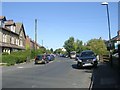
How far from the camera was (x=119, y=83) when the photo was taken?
48.1 ft

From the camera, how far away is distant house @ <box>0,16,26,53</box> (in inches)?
2376

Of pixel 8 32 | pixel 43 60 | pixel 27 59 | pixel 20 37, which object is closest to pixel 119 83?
pixel 43 60

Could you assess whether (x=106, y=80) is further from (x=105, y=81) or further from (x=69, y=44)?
(x=69, y=44)

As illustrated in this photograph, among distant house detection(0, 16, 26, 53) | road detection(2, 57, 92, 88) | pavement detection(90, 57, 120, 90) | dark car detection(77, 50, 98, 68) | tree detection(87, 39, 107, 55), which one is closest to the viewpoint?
pavement detection(90, 57, 120, 90)

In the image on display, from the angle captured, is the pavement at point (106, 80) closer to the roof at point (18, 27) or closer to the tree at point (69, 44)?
the roof at point (18, 27)

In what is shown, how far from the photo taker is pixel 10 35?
219 feet

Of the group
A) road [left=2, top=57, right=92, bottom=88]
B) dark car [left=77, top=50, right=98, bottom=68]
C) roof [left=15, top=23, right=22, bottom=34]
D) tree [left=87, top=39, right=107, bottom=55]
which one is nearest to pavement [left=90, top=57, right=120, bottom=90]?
road [left=2, top=57, right=92, bottom=88]

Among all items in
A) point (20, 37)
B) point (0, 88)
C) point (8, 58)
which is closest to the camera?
point (0, 88)

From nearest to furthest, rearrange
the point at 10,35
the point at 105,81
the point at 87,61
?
1. the point at 105,81
2. the point at 87,61
3. the point at 10,35

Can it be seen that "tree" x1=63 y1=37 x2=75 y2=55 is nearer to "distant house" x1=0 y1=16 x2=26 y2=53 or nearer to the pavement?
"distant house" x1=0 y1=16 x2=26 y2=53

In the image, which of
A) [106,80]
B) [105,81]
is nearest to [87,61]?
[106,80]

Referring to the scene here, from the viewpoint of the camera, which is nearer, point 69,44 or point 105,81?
point 105,81

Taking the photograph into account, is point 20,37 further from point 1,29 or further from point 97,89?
point 97,89

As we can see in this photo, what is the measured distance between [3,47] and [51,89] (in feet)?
155
